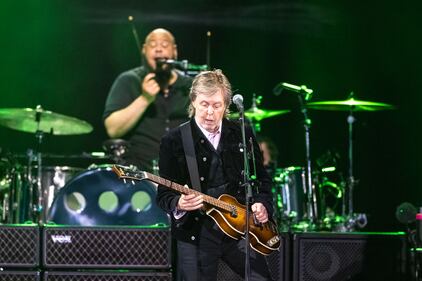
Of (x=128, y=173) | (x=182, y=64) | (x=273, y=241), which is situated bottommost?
(x=273, y=241)

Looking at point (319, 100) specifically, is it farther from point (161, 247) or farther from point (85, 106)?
point (161, 247)

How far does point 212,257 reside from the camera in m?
5.77

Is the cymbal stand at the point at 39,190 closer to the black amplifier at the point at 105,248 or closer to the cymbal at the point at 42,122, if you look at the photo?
the cymbal at the point at 42,122

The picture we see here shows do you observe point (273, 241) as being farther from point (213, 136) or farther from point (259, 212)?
point (213, 136)

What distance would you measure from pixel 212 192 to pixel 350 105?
4889 millimetres

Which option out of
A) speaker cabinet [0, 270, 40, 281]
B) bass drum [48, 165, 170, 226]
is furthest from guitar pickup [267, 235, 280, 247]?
bass drum [48, 165, 170, 226]

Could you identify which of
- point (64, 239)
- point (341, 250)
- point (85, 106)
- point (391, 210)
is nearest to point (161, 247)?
point (64, 239)

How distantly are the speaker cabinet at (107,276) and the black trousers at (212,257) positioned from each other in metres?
0.84

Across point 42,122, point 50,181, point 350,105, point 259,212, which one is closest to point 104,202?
point 50,181

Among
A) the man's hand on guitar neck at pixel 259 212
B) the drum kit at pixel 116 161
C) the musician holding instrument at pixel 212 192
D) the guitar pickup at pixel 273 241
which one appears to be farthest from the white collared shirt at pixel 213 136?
the drum kit at pixel 116 161

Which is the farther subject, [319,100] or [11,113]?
[319,100]

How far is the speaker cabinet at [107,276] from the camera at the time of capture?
6.64 meters

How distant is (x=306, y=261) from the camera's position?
22.3 ft

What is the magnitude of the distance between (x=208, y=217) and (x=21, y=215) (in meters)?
4.32
